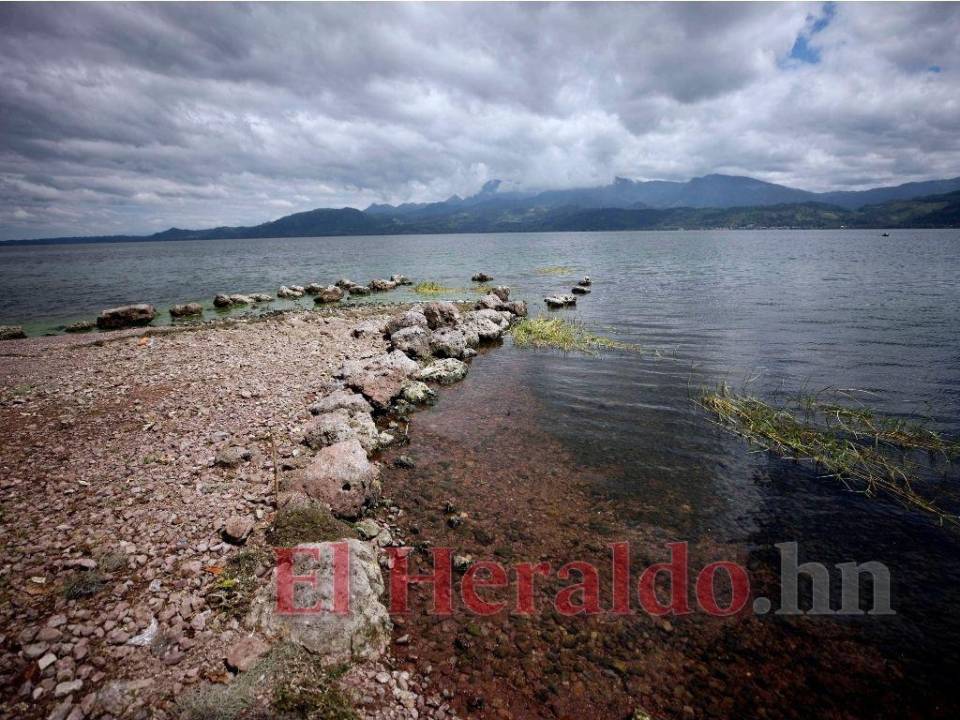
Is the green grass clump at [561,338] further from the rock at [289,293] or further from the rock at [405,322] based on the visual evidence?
the rock at [289,293]

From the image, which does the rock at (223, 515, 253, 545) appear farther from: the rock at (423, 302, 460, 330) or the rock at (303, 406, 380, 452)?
the rock at (423, 302, 460, 330)

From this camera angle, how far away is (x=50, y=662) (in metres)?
4.64

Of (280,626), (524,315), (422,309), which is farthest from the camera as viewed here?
(524,315)

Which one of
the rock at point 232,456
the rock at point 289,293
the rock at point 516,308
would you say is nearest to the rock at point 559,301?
the rock at point 516,308

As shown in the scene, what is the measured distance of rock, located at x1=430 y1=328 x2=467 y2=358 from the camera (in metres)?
19.9

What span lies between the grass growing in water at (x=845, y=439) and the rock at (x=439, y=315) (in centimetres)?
1658

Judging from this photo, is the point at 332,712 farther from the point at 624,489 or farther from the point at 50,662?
the point at 624,489

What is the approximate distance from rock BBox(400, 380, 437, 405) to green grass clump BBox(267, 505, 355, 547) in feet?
22.4

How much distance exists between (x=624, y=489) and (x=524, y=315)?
73.2 feet

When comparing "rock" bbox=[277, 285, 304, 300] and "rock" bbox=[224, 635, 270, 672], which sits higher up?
"rock" bbox=[224, 635, 270, 672]

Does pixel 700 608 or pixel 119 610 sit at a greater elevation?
pixel 119 610

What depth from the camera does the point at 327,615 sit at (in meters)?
5.56

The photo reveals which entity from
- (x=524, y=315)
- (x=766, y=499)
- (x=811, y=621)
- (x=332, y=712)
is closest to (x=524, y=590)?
(x=332, y=712)

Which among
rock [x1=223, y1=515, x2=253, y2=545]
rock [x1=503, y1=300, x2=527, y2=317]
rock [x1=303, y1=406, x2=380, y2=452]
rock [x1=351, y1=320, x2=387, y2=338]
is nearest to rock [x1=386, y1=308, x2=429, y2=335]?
rock [x1=351, y1=320, x2=387, y2=338]
